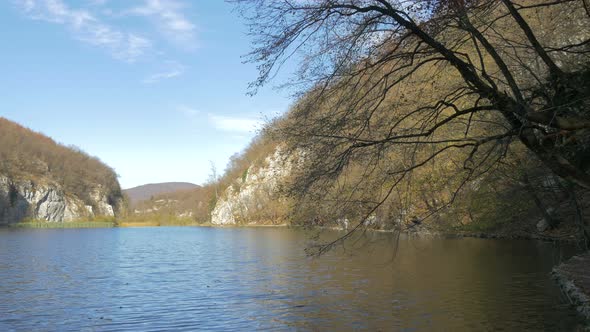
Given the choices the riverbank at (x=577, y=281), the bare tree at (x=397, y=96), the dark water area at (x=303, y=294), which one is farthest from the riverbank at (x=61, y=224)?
the bare tree at (x=397, y=96)

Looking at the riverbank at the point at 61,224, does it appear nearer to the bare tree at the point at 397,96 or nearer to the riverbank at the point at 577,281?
the riverbank at the point at 577,281

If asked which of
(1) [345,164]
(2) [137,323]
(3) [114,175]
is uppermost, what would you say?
(3) [114,175]

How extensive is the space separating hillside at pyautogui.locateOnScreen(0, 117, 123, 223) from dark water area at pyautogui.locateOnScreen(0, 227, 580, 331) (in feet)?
342

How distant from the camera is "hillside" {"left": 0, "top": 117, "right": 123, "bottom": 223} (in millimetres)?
117625

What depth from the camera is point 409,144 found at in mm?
8203

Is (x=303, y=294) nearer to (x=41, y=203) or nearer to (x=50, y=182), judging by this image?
(x=41, y=203)

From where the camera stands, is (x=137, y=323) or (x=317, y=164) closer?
(x=317, y=164)

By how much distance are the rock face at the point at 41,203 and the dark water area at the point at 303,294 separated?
10112 cm

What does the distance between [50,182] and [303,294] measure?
432 feet

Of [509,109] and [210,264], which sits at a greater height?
[509,109]

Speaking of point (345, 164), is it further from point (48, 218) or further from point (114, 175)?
point (114, 175)

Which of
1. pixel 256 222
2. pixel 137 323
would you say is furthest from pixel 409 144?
pixel 256 222

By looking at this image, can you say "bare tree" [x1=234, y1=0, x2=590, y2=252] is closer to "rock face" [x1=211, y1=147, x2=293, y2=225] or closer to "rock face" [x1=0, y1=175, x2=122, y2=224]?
"rock face" [x1=211, y1=147, x2=293, y2=225]

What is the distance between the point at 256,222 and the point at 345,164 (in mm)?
95932
